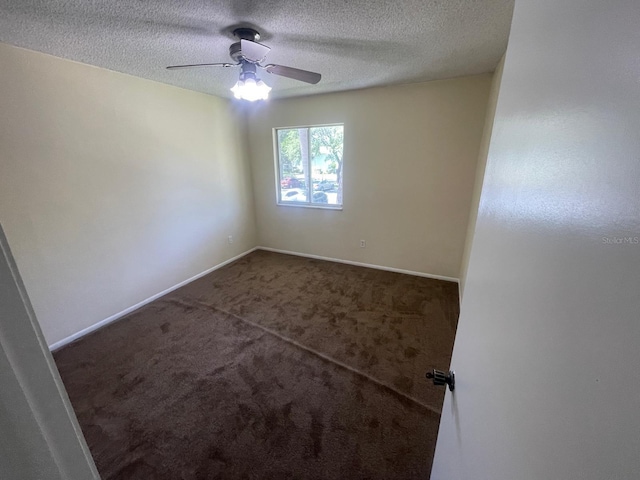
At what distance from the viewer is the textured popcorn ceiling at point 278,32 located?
4.77 feet

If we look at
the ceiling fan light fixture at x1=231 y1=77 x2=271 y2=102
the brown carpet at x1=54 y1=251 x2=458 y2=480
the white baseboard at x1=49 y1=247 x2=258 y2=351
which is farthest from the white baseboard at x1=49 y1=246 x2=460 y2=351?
the ceiling fan light fixture at x1=231 y1=77 x2=271 y2=102

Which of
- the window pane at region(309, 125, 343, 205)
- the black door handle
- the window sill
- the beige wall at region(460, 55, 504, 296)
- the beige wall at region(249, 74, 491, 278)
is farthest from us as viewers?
the window sill

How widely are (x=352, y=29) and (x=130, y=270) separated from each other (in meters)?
3.11

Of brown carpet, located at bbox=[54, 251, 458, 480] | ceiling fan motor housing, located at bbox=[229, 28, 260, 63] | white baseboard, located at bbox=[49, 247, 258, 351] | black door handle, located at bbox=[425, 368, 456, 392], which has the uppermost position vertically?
ceiling fan motor housing, located at bbox=[229, 28, 260, 63]

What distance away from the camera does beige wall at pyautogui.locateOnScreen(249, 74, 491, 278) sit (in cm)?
296

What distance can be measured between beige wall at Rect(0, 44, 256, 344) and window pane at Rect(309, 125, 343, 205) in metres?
1.39

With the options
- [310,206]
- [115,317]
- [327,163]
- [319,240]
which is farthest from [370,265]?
[115,317]

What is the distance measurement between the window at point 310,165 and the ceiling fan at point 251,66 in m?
1.74

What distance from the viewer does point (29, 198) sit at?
81.7 inches

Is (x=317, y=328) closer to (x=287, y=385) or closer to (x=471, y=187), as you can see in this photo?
(x=287, y=385)

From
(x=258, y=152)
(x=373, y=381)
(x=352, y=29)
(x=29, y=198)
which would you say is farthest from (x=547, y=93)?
(x=258, y=152)

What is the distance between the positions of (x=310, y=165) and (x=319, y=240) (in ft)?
3.90

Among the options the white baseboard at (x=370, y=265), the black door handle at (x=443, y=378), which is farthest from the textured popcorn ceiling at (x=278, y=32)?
the white baseboard at (x=370, y=265)

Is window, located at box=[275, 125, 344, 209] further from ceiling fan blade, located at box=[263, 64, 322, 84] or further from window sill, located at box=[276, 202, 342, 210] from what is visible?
ceiling fan blade, located at box=[263, 64, 322, 84]
